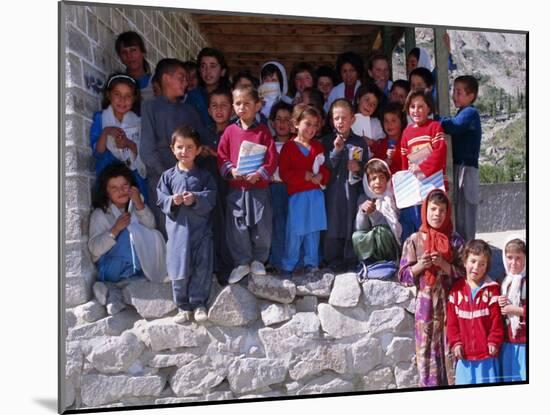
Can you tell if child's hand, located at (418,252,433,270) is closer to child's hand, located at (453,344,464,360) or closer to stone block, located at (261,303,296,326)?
child's hand, located at (453,344,464,360)

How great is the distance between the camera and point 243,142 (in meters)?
5.19

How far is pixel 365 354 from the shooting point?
537 cm

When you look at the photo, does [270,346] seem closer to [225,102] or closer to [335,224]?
[335,224]

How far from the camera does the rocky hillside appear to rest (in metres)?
5.68

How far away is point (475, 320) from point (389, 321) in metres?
0.65

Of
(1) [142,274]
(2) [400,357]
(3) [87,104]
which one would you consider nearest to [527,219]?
(2) [400,357]

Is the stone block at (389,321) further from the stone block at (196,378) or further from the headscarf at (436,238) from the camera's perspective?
the stone block at (196,378)

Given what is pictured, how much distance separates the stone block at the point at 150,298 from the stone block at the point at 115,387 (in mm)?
409

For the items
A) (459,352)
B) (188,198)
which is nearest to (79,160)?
(188,198)

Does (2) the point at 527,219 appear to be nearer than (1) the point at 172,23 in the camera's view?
No

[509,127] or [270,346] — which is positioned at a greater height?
[509,127]

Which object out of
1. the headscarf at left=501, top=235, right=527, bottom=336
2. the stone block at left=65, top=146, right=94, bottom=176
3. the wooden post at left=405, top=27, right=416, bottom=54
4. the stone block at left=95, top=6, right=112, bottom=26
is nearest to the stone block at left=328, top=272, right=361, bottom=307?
the headscarf at left=501, top=235, right=527, bottom=336

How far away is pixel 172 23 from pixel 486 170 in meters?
2.43

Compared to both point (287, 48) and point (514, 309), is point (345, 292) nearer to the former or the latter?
point (514, 309)
